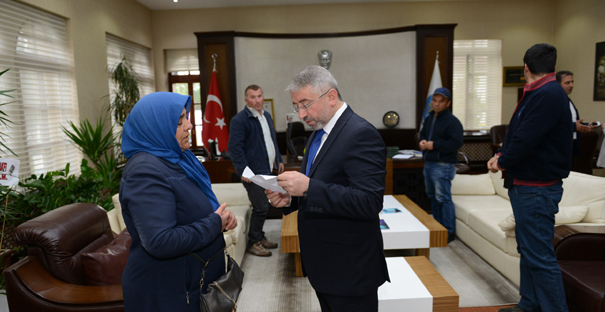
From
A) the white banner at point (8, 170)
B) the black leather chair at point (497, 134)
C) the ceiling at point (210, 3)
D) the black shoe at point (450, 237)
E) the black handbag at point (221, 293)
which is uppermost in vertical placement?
the ceiling at point (210, 3)

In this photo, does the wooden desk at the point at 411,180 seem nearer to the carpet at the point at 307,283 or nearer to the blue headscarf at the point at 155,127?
the carpet at the point at 307,283

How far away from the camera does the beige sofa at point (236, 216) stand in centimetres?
271

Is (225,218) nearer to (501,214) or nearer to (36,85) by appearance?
(501,214)

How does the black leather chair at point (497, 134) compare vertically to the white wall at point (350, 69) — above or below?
below

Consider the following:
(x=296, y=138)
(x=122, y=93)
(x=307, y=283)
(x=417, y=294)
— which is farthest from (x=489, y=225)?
(x=122, y=93)

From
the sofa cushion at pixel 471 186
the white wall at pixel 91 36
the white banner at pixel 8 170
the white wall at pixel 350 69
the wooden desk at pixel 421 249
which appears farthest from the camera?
the white wall at pixel 350 69

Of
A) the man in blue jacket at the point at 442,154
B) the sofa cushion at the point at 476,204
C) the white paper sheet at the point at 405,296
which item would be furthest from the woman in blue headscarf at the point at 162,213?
the sofa cushion at the point at 476,204

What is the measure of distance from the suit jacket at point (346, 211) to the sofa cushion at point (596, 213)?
222 cm

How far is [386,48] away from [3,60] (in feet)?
17.6

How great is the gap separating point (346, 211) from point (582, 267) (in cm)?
175

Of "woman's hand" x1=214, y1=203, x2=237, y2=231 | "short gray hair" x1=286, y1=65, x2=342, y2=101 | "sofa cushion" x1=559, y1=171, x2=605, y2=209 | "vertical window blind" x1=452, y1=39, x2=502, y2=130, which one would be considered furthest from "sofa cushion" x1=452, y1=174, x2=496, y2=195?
"vertical window blind" x1=452, y1=39, x2=502, y2=130

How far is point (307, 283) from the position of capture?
114 inches

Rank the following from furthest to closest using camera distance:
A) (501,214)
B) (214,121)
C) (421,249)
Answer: (214,121), (501,214), (421,249)

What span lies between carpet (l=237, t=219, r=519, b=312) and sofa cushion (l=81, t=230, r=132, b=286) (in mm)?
941
